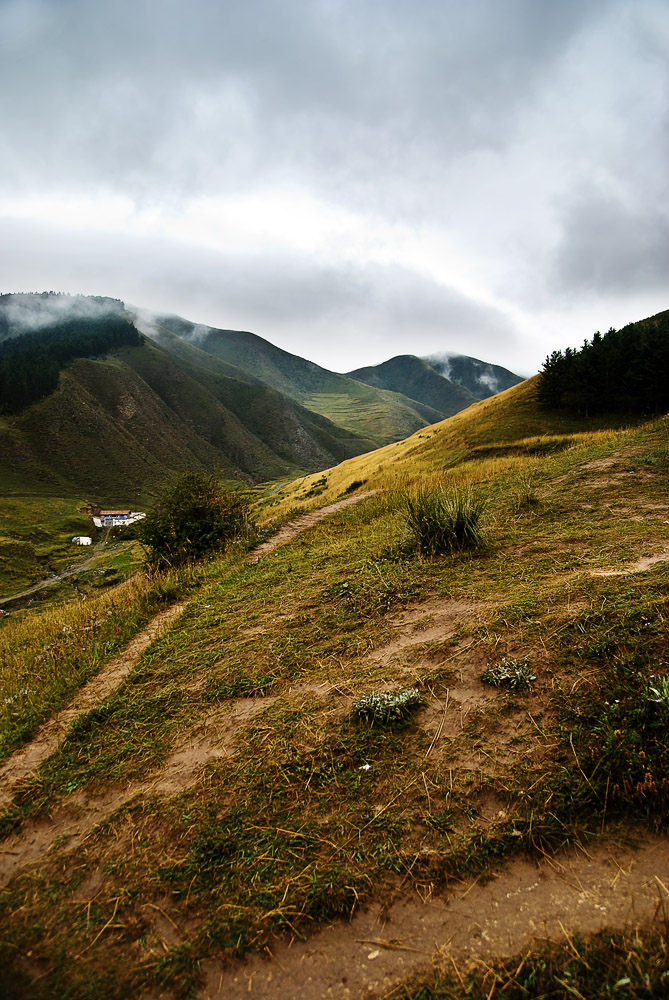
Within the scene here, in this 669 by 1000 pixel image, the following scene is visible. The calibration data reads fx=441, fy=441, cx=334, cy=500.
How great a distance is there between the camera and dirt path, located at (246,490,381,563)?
11.4 m

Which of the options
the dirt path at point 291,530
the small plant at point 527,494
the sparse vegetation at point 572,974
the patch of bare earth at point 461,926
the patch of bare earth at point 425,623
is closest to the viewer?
the sparse vegetation at point 572,974

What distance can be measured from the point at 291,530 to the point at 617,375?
3581 cm

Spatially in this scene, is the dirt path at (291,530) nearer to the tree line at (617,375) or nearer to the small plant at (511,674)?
the small plant at (511,674)

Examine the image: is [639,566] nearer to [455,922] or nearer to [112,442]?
[455,922]

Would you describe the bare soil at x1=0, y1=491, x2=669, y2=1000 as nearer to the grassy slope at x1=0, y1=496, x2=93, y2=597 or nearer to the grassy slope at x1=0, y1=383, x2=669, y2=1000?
the grassy slope at x1=0, y1=383, x2=669, y2=1000

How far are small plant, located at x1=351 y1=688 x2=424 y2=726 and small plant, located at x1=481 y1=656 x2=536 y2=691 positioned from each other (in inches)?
26.4

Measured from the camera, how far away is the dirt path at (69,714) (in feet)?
13.5

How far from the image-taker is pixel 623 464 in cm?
1133

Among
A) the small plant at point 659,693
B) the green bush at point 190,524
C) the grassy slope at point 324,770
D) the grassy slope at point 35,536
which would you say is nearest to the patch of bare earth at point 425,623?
the grassy slope at point 324,770

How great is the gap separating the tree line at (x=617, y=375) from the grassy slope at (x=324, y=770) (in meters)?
36.4

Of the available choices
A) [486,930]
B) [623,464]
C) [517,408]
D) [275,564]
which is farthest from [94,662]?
[517,408]

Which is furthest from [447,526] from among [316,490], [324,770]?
[316,490]

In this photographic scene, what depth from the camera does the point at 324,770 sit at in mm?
3385

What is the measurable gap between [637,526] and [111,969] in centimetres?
794
